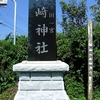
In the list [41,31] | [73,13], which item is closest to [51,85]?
[41,31]

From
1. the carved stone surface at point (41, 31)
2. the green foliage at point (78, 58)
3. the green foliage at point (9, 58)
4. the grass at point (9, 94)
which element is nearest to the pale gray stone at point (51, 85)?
the carved stone surface at point (41, 31)

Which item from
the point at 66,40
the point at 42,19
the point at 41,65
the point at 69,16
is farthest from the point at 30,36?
the point at 69,16

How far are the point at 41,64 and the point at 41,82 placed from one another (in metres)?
0.30

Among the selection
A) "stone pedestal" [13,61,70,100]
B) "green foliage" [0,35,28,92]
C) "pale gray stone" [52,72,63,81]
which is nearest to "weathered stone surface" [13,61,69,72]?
"stone pedestal" [13,61,70,100]

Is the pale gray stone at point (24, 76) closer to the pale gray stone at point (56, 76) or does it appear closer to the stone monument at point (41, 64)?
the stone monument at point (41, 64)

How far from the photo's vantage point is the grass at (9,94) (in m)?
5.74

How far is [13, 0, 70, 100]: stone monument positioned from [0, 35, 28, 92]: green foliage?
2.53 metres

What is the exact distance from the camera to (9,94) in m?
Answer: 5.89

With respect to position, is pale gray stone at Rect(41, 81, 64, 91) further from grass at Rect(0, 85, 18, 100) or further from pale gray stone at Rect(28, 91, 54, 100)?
grass at Rect(0, 85, 18, 100)

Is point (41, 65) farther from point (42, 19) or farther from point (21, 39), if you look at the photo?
point (21, 39)

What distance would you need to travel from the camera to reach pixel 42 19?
12.8ft

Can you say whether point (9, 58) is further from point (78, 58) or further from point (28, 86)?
point (28, 86)

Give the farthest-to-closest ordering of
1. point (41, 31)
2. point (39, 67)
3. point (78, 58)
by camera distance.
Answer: point (78, 58) < point (41, 31) < point (39, 67)

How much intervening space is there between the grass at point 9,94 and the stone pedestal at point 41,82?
2.34m
